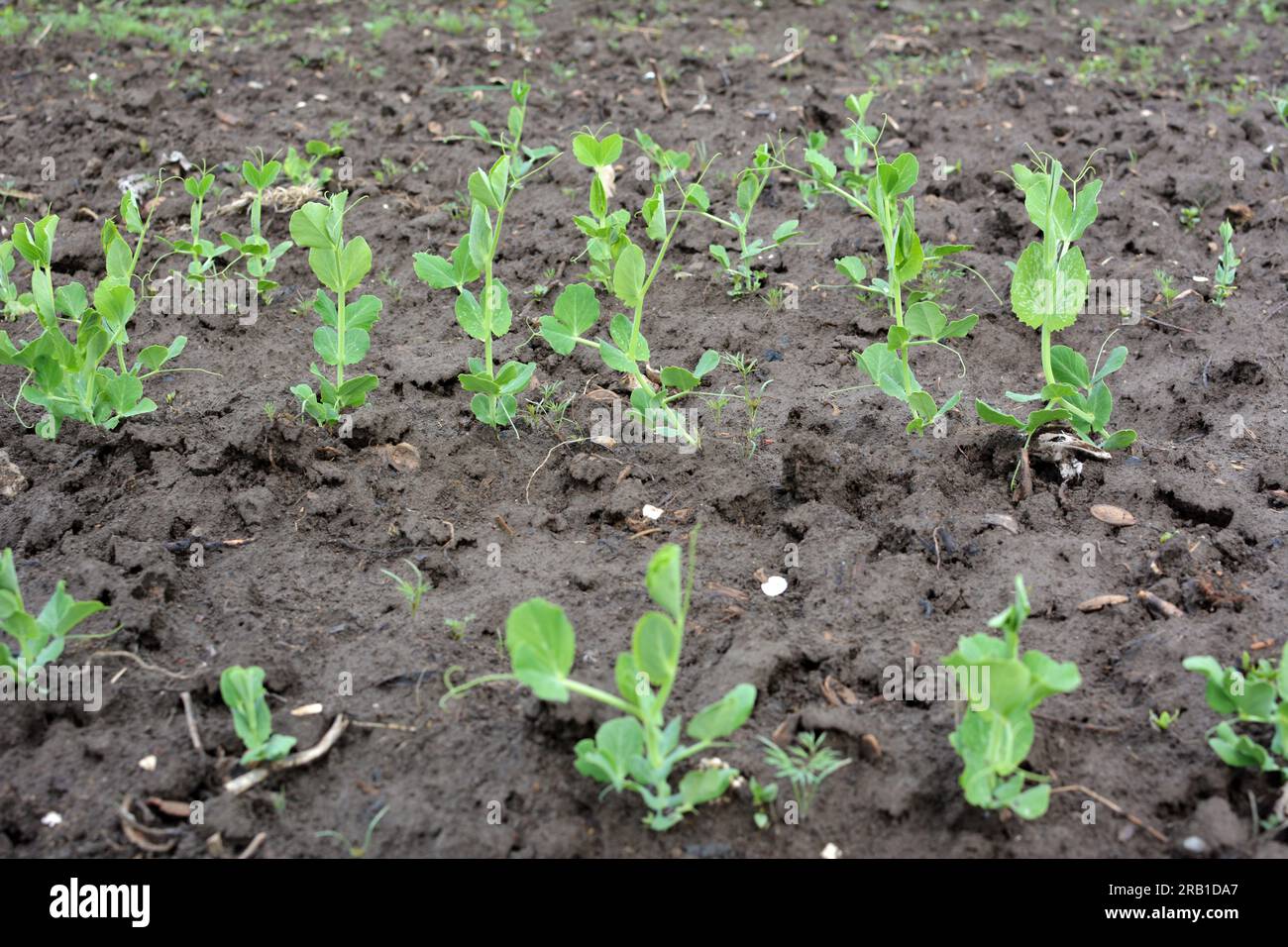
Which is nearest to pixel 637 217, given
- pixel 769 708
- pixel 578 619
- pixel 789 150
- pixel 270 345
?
pixel 789 150

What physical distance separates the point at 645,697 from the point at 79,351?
71.2 inches

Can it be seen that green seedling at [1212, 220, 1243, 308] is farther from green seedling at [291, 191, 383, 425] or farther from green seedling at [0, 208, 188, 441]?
green seedling at [0, 208, 188, 441]

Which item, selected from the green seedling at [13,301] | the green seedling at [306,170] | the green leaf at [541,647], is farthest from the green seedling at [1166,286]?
the green seedling at [13,301]

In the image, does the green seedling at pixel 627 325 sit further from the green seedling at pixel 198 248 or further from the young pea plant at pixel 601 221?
the green seedling at pixel 198 248

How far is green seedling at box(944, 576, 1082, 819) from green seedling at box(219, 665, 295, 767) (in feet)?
4.03

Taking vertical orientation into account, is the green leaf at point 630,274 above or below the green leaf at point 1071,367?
above

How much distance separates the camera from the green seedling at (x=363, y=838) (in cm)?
202

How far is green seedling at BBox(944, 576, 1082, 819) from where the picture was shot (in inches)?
74.8

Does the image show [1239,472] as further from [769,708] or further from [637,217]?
[637,217]

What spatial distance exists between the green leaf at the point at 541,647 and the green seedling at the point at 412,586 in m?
0.66

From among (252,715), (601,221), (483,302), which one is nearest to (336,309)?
(483,302)

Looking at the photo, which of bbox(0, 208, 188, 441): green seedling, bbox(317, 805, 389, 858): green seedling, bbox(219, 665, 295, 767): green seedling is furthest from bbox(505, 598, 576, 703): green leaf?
bbox(0, 208, 188, 441): green seedling

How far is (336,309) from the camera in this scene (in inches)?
123

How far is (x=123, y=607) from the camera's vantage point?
8.04ft
